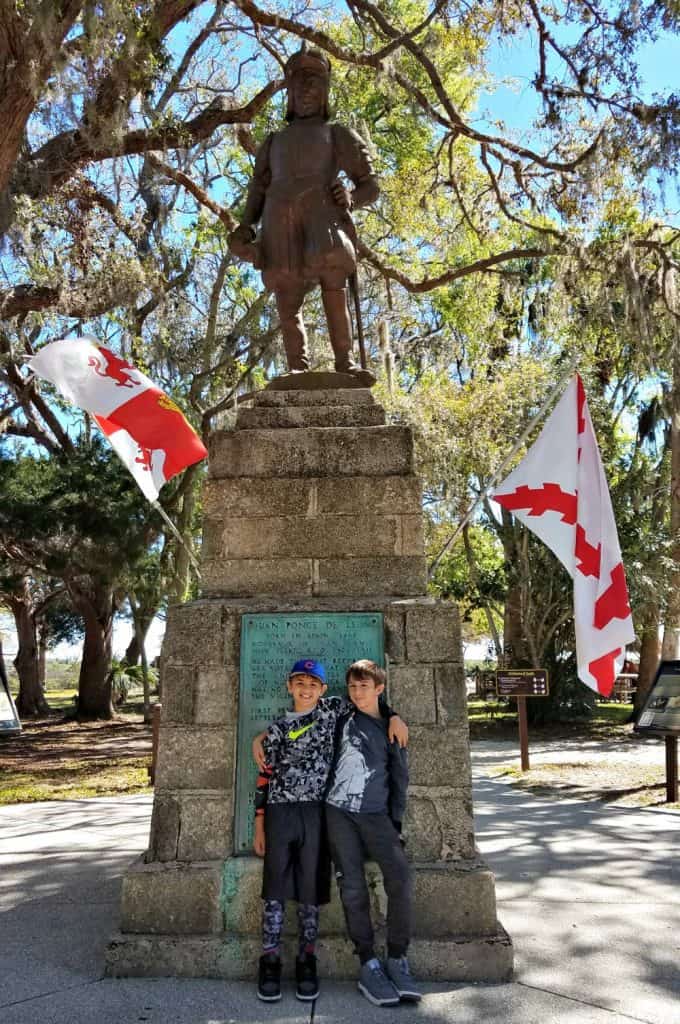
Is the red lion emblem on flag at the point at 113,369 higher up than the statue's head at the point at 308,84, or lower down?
lower down

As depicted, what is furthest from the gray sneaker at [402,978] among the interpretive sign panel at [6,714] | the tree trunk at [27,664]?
the tree trunk at [27,664]

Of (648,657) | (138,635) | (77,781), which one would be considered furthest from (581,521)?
(138,635)

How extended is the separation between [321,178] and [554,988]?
4.35 meters

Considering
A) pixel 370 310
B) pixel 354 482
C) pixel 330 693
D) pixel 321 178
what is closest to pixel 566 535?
pixel 354 482

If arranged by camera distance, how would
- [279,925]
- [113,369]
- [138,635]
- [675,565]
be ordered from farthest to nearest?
[138,635] < [675,565] < [113,369] < [279,925]

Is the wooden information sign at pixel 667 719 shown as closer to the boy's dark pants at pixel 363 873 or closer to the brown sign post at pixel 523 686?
the brown sign post at pixel 523 686

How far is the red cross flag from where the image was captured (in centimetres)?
441

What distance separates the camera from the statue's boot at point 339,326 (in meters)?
5.07

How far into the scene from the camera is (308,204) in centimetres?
497

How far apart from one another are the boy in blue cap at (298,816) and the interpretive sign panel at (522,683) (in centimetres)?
717

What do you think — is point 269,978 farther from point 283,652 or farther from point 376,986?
point 283,652

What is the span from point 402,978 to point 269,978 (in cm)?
51

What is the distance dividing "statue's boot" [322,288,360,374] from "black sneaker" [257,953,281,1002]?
3180 millimetres

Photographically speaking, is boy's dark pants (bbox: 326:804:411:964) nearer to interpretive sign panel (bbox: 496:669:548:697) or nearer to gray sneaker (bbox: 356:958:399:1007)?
gray sneaker (bbox: 356:958:399:1007)
